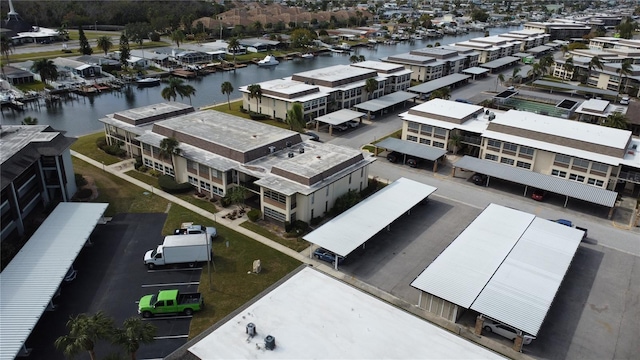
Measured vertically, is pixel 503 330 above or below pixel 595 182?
below

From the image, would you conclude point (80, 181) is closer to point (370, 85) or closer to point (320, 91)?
point (320, 91)

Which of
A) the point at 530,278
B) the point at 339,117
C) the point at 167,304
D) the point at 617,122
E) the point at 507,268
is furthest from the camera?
the point at 339,117

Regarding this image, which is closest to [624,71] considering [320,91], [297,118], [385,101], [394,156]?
[385,101]

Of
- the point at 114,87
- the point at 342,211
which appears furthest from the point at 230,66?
the point at 342,211

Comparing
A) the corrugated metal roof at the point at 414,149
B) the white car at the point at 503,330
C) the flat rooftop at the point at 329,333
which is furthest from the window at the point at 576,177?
the flat rooftop at the point at 329,333

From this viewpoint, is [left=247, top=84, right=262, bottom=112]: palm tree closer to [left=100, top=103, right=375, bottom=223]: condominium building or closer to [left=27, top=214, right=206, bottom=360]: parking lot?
[left=100, top=103, right=375, bottom=223]: condominium building

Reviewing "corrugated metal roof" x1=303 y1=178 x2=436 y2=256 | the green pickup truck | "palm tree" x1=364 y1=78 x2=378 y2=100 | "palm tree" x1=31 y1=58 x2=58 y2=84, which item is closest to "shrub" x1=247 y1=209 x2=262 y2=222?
"corrugated metal roof" x1=303 y1=178 x2=436 y2=256

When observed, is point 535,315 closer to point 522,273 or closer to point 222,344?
point 522,273

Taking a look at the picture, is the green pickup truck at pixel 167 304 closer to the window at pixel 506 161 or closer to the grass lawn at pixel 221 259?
the grass lawn at pixel 221 259

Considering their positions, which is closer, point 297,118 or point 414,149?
point 414,149
